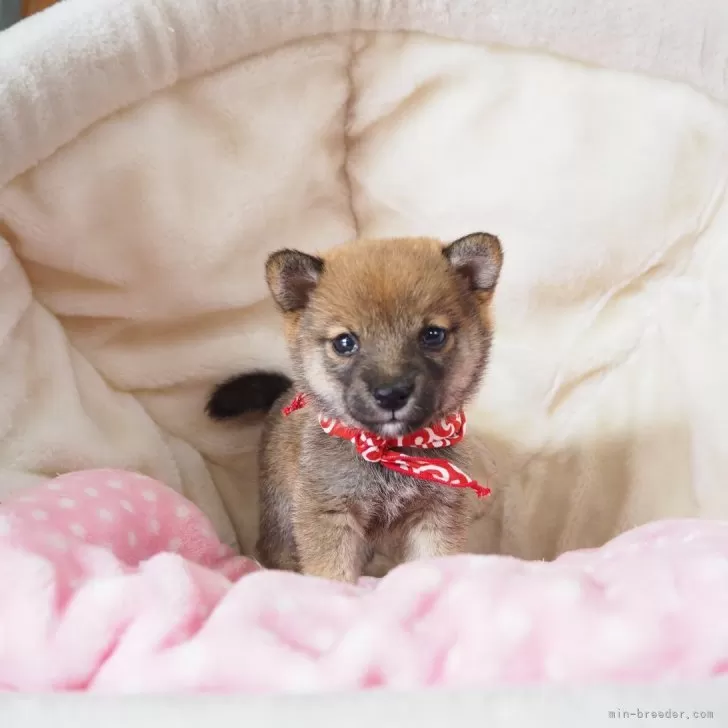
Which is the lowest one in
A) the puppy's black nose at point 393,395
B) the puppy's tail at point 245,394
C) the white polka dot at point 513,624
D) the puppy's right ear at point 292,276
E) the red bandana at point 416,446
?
the puppy's tail at point 245,394

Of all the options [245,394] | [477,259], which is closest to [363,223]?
[245,394]

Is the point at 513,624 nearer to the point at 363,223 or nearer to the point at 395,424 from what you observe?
the point at 395,424

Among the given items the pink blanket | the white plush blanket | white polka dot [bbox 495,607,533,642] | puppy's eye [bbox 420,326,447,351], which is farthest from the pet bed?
puppy's eye [bbox 420,326,447,351]

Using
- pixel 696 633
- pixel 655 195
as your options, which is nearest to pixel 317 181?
pixel 655 195

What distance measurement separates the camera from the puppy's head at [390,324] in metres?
1.19

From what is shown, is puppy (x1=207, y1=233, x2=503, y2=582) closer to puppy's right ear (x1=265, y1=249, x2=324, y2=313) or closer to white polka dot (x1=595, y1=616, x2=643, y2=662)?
puppy's right ear (x1=265, y1=249, x2=324, y2=313)

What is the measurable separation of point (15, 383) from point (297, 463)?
54 cm

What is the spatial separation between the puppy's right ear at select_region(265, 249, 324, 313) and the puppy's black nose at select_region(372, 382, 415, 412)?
0.92 ft

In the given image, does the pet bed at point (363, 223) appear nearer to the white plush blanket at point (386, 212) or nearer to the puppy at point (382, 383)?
the white plush blanket at point (386, 212)

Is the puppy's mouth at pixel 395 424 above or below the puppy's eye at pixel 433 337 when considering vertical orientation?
below

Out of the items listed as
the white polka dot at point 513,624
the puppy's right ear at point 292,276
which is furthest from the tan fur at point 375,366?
the white polka dot at point 513,624

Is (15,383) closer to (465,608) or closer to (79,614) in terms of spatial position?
(79,614)

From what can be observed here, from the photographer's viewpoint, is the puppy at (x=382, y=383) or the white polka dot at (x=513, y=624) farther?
the puppy at (x=382, y=383)

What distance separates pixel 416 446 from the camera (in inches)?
53.4
